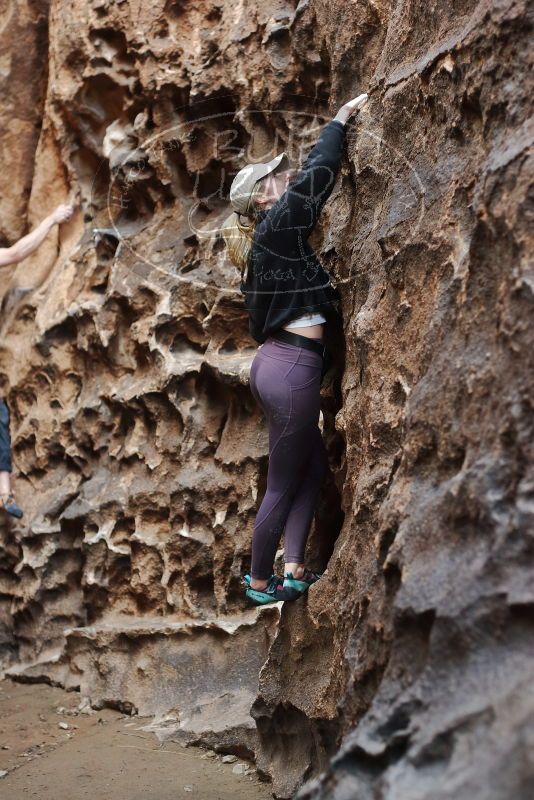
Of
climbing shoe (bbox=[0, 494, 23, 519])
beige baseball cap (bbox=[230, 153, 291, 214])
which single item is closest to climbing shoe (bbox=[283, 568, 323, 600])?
beige baseball cap (bbox=[230, 153, 291, 214])

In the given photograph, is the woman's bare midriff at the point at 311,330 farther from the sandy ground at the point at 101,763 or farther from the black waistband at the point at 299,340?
the sandy ground at the point at 101,763

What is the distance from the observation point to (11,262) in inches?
203

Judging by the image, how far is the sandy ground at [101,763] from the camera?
135 inches

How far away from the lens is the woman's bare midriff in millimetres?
3141

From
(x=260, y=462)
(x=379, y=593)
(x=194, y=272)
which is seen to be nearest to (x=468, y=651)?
(x=379, y=593)

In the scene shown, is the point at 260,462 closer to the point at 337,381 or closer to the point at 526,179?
the point at 337,381

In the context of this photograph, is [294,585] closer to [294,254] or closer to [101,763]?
[294,254]

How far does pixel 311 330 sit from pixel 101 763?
195cm

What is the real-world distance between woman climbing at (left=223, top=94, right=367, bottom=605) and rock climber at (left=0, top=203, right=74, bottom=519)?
88.7 inches

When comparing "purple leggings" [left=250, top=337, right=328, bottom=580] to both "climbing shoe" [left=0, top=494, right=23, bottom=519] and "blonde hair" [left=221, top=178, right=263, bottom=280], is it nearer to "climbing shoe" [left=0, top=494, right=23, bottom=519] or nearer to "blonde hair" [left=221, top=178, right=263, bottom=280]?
"blonde hair" [left=221, top=178, right=263, bottom=280]

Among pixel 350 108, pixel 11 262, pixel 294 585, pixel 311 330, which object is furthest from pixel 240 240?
pixel 11 262

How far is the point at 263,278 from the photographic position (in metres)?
3.14

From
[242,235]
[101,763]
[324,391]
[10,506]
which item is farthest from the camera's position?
[10,506]

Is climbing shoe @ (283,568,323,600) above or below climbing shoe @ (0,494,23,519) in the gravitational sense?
above
